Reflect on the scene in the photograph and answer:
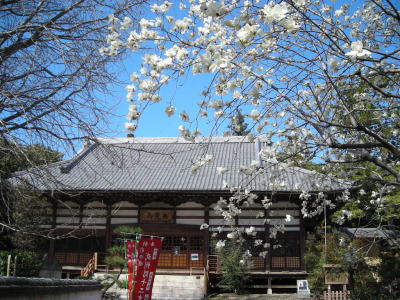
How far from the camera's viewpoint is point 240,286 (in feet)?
46.5

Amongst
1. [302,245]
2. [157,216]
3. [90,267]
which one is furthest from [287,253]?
[90,267]

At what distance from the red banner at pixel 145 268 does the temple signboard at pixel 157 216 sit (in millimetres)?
4728

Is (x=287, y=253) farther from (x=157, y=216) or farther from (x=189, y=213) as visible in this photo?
(x=157, y=216)

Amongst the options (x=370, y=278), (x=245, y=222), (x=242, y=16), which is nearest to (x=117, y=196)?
(x=245, y=222)

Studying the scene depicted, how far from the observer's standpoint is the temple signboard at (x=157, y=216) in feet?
52.6

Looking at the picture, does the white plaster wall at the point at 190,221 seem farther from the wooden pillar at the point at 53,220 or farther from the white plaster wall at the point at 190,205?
the wooden pillar at the point at 53,220

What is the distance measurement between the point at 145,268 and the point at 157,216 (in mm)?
5209

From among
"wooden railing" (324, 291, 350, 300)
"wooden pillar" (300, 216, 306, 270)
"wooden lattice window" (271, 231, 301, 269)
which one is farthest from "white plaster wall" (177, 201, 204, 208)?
"wooden railing" (324, 291, 350, 300)

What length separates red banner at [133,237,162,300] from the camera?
10773 millimetres

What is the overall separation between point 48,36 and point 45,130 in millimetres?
990

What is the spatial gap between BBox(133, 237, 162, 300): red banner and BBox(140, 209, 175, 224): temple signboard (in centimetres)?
473

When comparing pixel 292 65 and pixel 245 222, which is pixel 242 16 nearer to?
pixel 292 65

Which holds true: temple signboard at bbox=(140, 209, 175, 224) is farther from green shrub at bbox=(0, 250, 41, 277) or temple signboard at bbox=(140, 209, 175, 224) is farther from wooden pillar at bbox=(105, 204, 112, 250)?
green shrub at bbox=(0, 250, 41, 277)

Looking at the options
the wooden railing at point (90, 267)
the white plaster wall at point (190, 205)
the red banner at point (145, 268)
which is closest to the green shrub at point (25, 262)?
the wooden railing at point (90, 267)
